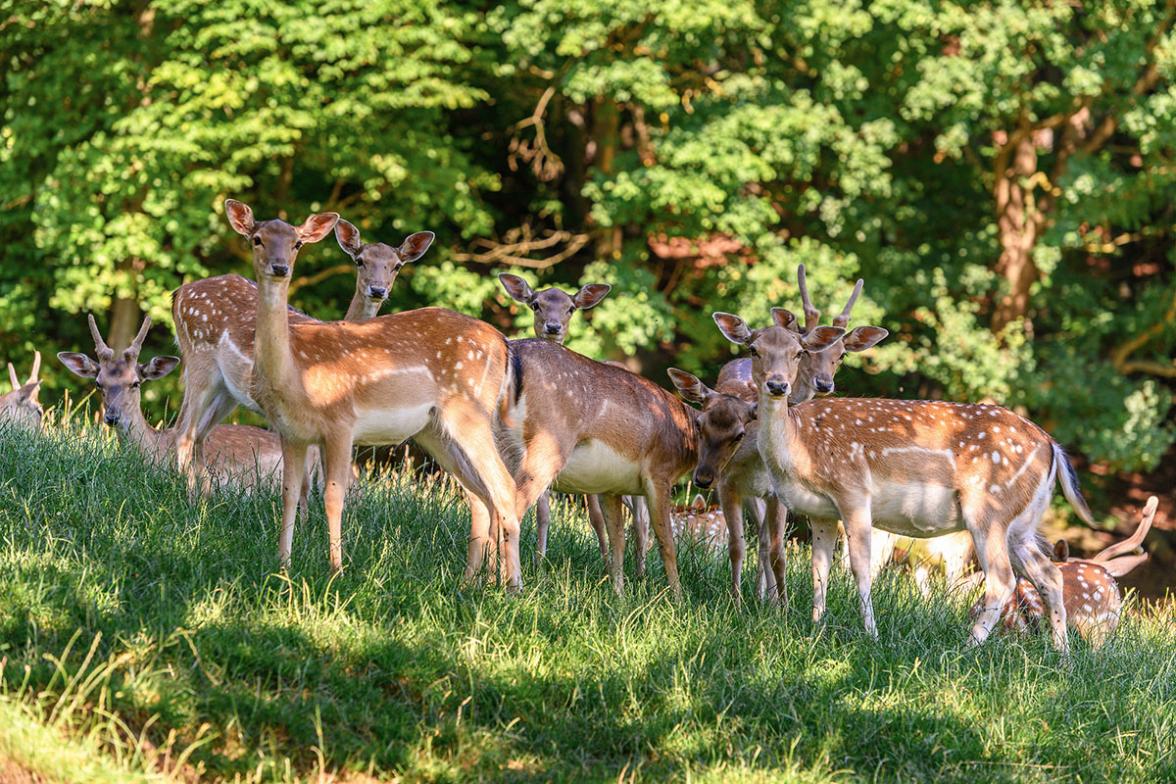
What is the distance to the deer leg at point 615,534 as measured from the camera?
28.2 feet

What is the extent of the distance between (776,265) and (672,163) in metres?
1.47

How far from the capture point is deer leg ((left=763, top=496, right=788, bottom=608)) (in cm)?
866

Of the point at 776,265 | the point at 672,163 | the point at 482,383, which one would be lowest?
the point at 776,265

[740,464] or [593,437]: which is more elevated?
[593,437]

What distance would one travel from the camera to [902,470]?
28.0 ft

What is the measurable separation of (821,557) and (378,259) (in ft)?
11.4

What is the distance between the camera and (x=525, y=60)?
17375 mm

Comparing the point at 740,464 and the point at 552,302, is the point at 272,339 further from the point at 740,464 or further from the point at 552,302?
the point at 552,302

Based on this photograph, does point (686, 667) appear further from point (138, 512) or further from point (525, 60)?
point (525, 60)

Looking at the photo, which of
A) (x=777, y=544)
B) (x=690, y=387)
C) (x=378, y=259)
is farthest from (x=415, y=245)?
(x=777, y=544)

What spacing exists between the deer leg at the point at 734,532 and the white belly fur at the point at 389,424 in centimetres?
173

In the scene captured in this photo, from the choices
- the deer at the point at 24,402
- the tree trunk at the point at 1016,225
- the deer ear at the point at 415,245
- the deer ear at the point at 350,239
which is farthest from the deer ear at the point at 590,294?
the tree trunk at the point at 1016,225

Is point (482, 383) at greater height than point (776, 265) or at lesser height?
greater

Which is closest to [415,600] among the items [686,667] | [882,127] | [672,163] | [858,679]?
[686,667]
